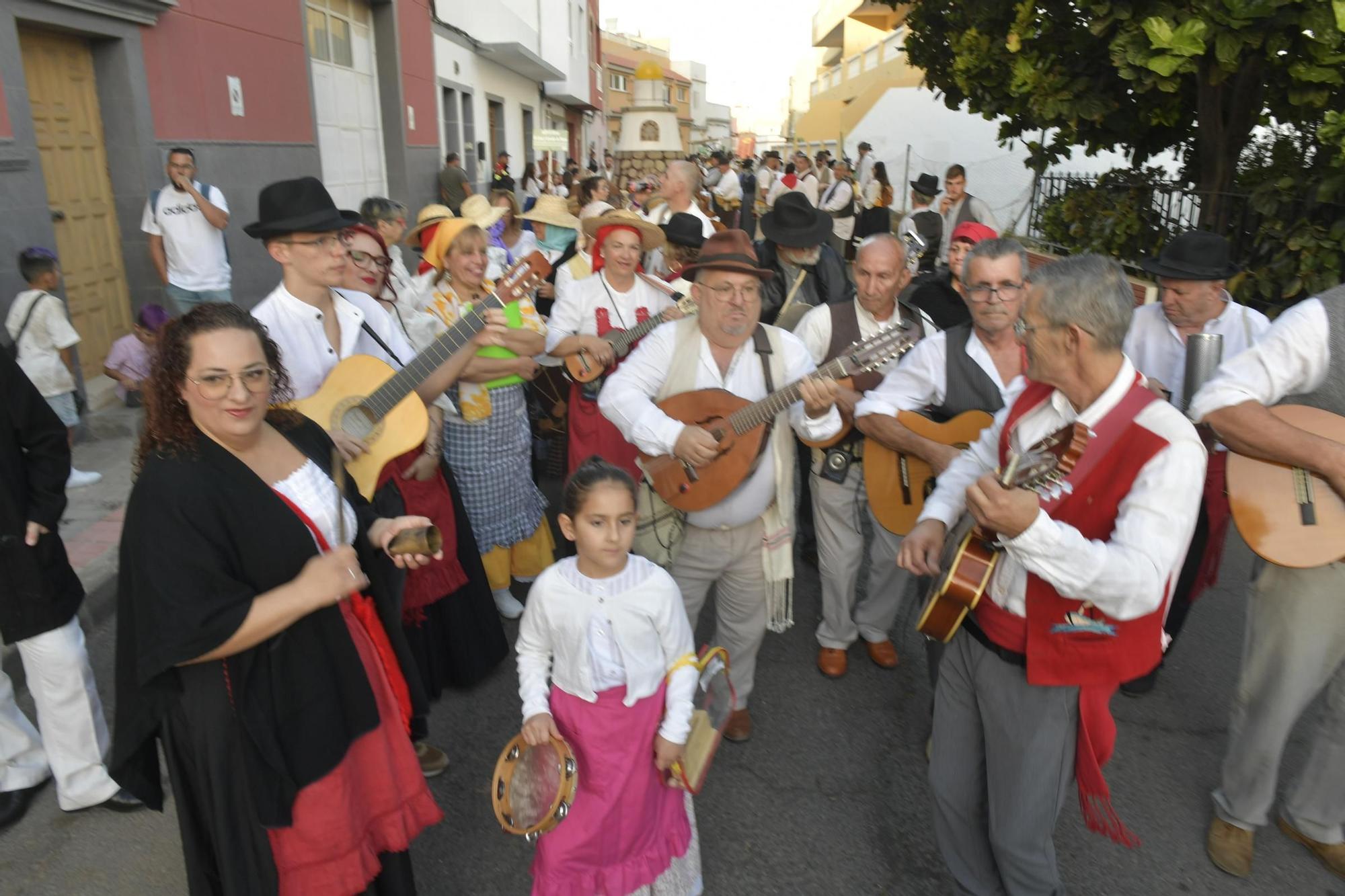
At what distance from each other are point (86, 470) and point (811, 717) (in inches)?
205

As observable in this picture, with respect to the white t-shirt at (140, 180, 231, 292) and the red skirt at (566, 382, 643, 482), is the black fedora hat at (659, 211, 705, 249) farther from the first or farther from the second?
the white t-shirt at (140, 180, 231, 292)

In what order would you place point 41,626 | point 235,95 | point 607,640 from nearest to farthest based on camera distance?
point 607,640
point 41,626
point 235,95

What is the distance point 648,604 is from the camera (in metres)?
2.64

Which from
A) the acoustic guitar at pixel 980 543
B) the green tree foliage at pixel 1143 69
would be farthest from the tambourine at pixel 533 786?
the green tree foliage at pixel 1143 69

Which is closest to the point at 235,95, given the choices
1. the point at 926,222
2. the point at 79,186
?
the point at 79,186

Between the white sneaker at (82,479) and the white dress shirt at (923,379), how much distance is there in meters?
5.06

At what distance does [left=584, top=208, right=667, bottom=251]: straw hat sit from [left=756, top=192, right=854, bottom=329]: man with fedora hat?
655 mm

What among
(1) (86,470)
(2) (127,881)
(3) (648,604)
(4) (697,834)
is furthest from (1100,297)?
(1) (86,470)

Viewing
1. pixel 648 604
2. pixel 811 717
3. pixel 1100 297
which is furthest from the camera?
pixel 811 717

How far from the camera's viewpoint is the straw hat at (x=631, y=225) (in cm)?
484

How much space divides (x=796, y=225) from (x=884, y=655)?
2506mm

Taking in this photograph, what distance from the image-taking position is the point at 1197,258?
3.92 meters

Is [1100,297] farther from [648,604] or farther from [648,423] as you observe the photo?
[648,423]

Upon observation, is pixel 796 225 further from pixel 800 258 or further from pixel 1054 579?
pixel 1054 579
